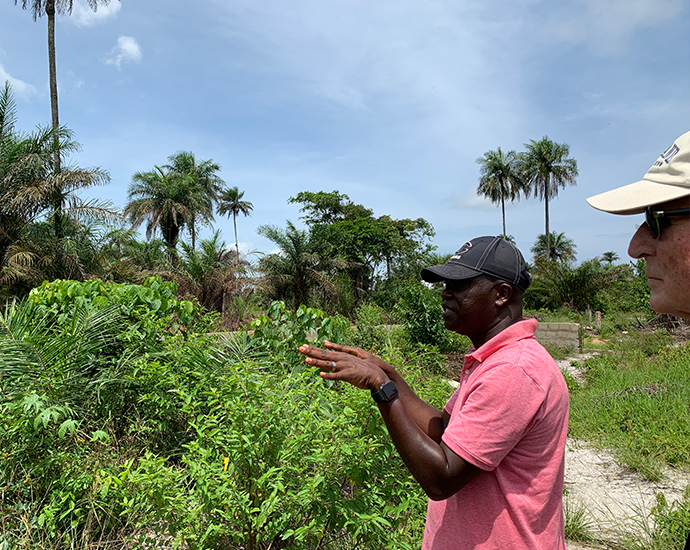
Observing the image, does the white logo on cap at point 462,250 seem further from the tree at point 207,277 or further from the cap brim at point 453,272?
the tree at point 207,277

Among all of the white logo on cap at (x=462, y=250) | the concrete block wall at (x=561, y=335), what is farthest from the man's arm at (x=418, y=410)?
the concrete block wall at (x=561, y=335)

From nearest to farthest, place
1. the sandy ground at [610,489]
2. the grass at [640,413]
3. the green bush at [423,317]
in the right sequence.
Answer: the sandy ground at [610,489], the grass at [640,413], the green bush at [423,317]

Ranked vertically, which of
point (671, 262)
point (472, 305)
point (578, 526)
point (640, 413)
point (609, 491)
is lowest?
point (609, 491)

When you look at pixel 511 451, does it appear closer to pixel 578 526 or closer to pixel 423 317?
pixel 578 526

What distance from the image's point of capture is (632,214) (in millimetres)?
1178

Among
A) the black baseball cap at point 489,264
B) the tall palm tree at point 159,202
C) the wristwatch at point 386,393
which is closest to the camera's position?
the wristwatch at point 386,393

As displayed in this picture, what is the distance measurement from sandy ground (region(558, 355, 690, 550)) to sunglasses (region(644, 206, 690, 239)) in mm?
3007

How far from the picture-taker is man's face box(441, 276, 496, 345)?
1.57 meters

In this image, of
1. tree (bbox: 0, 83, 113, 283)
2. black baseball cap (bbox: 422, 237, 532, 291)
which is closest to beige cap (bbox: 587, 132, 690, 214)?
black baseball cap (bbox: 422, 237, 532, 291)

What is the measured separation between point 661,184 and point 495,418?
71 centimetres

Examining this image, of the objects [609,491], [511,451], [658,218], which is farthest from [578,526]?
[658,218]

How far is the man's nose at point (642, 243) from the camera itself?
115 cm

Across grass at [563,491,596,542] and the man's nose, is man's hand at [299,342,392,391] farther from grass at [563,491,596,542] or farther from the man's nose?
grass at [563,491,596,542]

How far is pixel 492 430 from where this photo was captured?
1.28 m
